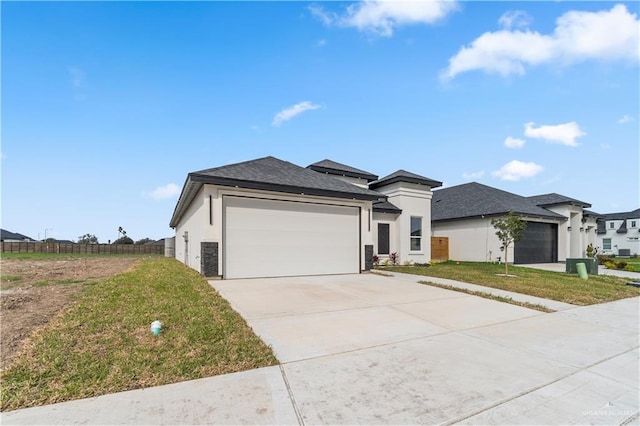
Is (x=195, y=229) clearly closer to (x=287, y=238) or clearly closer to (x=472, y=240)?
(x=287, y=238)

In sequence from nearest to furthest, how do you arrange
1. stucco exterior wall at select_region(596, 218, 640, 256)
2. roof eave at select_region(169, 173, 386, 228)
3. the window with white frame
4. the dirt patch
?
the dirt patch, roof eave at select_region(169, 173, 386, 228), the window with white frame, stucco exterior wall at select_region(596, 218, 640, 256)

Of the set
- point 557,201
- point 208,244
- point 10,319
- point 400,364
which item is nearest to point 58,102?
point 208,244

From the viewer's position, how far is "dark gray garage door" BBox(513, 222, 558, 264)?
2103 centimetres

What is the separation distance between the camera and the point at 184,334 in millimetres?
4441

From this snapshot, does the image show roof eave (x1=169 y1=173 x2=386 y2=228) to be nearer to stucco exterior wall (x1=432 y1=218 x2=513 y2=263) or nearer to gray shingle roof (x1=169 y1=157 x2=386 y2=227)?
gray shingle roof (x1=169 y1=157 x2=386 y2=227)

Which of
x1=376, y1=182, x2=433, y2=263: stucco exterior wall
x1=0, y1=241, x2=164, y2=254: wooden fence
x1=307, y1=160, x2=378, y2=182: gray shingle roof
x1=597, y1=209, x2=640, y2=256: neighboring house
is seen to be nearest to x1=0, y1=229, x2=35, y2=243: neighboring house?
x1=0, y1=241, x2=164, y2=254: wooden fence

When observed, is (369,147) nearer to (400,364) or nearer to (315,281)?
(315,281)

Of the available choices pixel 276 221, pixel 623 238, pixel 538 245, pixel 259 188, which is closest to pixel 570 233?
pixel 538 245

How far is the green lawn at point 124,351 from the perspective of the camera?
297 centimetres

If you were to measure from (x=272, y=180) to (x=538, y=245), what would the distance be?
20.7m

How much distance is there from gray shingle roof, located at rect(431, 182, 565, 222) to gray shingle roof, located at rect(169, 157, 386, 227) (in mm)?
11080

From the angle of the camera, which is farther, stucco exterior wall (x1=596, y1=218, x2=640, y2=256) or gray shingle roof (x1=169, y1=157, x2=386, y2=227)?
stucco exterior wall (x1=596, y1=218, x2=640, y2=256)

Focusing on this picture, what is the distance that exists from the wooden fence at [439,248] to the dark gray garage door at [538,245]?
423 centimetres

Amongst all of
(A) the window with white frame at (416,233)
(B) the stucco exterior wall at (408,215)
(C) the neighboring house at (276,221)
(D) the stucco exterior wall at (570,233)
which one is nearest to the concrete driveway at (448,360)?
(C) the neighboring house at (276,221)
